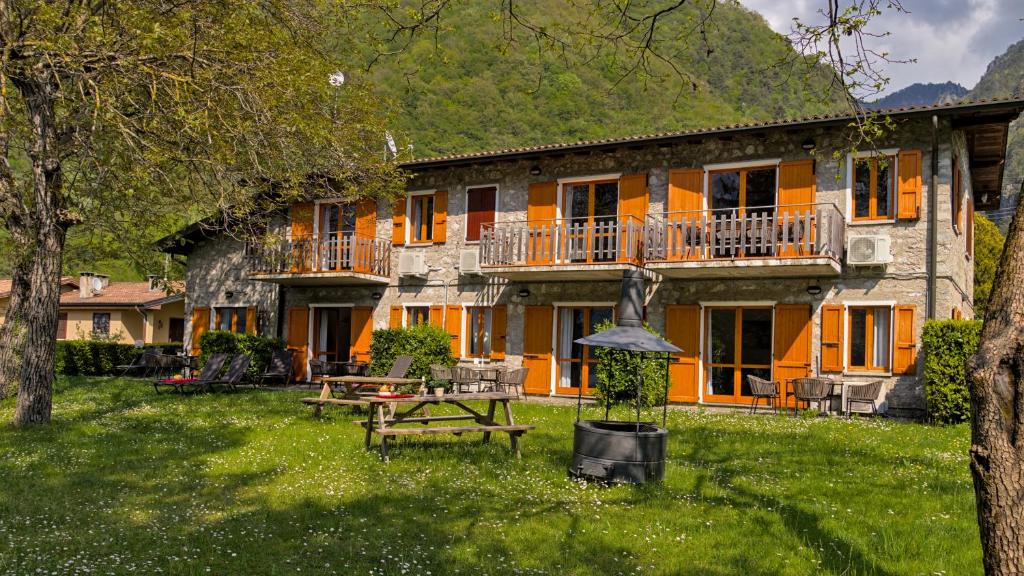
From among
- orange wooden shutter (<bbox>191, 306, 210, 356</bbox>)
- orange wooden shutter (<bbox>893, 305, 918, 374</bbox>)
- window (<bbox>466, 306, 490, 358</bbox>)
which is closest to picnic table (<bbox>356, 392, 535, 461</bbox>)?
orange wooden shutter (<bbox>893, 305, 918, 374</bbox>)

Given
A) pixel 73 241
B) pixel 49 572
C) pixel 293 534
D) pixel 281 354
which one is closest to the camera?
pixel 49 572

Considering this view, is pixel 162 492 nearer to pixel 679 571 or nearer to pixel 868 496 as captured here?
pixel 679 571

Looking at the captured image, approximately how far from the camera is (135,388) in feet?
55.6

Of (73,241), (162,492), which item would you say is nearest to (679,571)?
(162,492)

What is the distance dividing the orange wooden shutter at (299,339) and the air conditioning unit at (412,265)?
3.42m

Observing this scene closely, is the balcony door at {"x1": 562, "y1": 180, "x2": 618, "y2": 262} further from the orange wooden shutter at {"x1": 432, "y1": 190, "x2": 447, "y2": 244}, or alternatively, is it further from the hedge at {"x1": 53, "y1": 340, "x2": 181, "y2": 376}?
the hedge at {"x1": 53, "y1": 340, "x2": 181, "y2": 376}

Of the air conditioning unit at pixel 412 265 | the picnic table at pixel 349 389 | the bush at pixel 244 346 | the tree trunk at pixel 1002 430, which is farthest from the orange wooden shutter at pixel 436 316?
the tree trunk at pixel 1002 430

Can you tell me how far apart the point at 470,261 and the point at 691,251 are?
5174 mm

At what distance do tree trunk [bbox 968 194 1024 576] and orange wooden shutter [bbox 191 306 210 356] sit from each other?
2166cm

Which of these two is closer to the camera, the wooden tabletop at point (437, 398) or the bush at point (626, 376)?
the wooden tabletop at point (437, 398)

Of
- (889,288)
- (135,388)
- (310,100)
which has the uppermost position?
(310,100)

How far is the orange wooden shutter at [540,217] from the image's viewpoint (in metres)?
16.2

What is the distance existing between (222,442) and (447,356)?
807 cm

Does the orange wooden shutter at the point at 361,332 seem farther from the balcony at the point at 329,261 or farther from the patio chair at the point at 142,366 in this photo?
the patio chair at the point at 142,366
